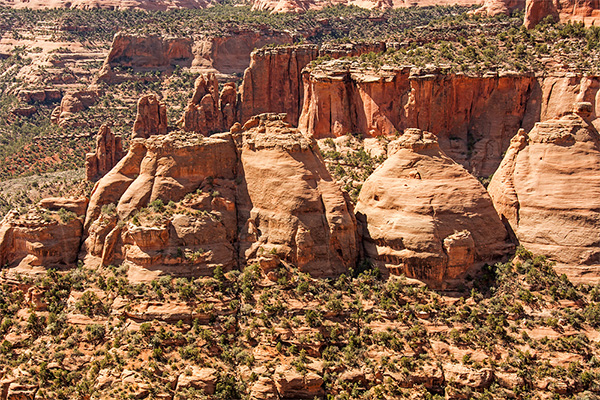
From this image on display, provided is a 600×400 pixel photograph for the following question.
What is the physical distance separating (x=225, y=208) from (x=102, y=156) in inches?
1263

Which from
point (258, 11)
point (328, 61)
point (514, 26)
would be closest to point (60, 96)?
point (258, 11)

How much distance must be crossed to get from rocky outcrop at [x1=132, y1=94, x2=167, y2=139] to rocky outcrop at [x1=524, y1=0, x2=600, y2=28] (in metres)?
40.0

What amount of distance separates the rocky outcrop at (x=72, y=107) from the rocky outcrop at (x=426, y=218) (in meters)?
70.3

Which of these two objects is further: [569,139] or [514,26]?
[514,26]

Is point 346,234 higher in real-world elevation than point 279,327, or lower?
higher

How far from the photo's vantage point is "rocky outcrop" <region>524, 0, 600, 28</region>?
268ft

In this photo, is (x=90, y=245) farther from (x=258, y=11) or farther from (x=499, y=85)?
(x=258, y=11)

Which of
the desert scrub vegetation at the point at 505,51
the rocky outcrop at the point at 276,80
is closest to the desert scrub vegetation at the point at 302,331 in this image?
the desert scrub vegetation at the point at 505,51

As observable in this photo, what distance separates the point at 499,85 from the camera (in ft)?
249

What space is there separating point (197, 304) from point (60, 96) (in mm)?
92408

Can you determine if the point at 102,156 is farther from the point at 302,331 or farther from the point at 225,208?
the point at 302,331

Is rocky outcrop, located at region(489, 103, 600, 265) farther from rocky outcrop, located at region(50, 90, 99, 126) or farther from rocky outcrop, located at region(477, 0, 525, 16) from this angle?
rocky outcrop, located at region(50, 90, 99, 126)

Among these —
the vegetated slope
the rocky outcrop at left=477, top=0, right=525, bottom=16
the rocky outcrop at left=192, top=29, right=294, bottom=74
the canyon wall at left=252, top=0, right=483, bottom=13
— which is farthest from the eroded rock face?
the canyon wall at left=252, top=0, right=483, bottom=13

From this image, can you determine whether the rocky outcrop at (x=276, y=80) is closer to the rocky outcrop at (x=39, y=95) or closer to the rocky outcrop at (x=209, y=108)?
the rocky outcrop at (x=209, y=108)
